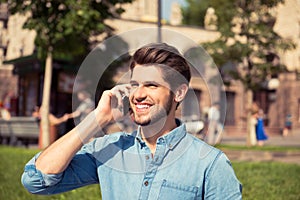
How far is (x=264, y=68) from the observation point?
1936cm

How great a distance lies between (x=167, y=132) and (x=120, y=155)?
234 millimetres

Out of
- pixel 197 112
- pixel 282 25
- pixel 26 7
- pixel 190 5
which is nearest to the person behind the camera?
pixel 197 112

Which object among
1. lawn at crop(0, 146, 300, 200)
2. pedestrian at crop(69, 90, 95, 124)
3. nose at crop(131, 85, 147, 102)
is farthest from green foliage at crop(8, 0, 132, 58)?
nose at crop(131, 85, 147, 102)

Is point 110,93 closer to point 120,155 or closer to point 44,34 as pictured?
point 120,155

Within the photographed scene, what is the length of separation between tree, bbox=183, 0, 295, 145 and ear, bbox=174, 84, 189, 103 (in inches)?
657

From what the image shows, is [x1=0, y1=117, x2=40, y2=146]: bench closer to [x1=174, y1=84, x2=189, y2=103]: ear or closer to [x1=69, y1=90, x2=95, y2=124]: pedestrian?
[x1=69, y1=90, x2=95, y2=124]: pedestrian

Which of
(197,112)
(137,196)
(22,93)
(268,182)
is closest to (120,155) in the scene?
(137,196)

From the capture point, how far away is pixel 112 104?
230 cm

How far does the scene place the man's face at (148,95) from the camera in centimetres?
221

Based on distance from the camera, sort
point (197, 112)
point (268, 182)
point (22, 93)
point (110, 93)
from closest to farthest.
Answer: point (110, 93), point (197, 112), point (268, 182), point (22, 93)

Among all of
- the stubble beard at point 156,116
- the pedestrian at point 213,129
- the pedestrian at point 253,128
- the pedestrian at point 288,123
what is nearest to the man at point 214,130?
the pedestrian at point 213,129

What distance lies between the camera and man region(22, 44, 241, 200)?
2.22 metres

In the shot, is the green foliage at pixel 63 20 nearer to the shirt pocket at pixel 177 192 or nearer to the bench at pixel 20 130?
the bench at pixel 20 130

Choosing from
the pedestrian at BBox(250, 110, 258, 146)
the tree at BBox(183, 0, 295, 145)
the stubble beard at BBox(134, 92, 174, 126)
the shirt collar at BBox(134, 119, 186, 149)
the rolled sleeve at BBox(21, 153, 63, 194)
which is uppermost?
the tree at BBox(183, 0, 295, 145)
